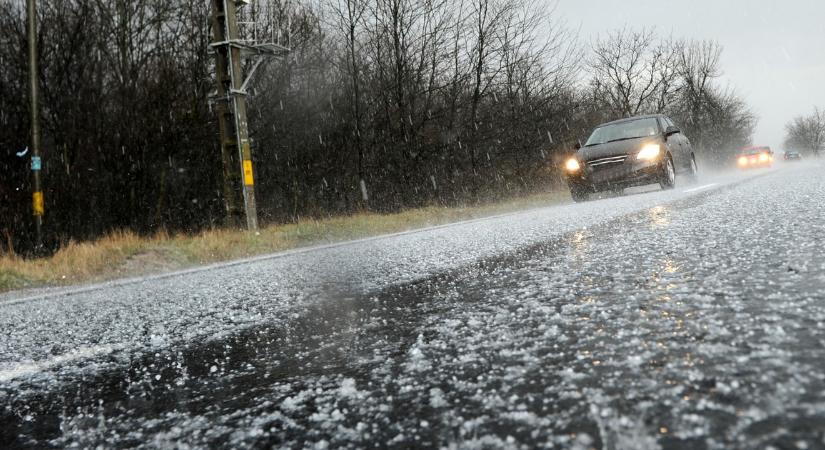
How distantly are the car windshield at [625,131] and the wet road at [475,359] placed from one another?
28.4ft

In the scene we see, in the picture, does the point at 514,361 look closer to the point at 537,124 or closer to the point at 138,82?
the point at 138,82

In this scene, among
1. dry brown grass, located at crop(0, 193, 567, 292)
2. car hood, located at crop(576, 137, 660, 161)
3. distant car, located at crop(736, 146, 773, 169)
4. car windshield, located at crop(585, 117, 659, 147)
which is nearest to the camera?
dry brown grass, located at crop(0, 193, 567, 292)

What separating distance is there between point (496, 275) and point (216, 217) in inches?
657

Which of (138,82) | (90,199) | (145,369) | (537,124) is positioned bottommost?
(145,369)

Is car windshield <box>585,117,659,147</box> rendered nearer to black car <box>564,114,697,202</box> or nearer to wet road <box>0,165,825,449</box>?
black car <box>564,114,697,202</box>

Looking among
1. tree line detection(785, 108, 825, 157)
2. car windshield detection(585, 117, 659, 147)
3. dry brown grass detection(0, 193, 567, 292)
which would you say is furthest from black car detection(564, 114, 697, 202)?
tree line detection(785, 108, 825, 157)

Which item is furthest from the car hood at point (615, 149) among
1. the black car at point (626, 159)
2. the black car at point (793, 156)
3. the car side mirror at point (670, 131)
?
the black car at point (793, 156)

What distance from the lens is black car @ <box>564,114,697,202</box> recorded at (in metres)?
11.6

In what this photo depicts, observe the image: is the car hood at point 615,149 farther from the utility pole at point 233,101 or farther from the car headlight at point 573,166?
the utility pole at point 233,101

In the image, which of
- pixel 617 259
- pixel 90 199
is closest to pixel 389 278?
pixel 617 259

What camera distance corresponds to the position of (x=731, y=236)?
3686 mm

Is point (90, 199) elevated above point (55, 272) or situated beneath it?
elevated above

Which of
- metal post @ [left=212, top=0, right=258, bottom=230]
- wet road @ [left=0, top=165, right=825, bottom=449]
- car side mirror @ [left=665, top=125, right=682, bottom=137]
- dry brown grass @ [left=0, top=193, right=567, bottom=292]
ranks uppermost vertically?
metal post @ [left=212, top=0, right=258, bottom=230]

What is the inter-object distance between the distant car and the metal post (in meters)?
31.5
